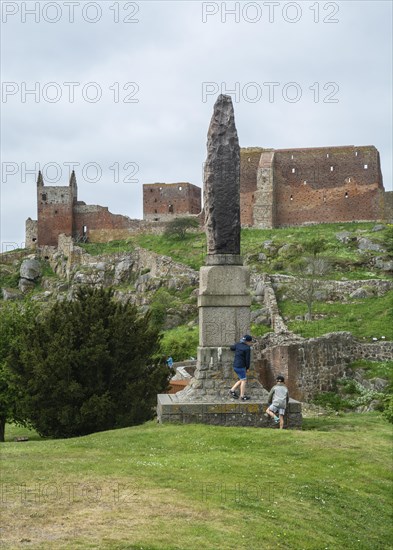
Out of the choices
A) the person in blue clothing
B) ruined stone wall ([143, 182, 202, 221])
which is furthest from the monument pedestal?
ruined stone wall ([143, 182, 202, 221])

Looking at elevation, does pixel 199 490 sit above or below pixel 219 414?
below

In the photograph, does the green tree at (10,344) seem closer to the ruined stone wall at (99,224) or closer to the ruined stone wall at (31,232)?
the ruined stone wall at (99,224)

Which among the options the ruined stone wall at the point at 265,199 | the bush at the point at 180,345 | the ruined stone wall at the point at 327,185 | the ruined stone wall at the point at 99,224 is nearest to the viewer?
the bush at the point at 180,345

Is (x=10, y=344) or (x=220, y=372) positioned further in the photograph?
(x=10, y=344)

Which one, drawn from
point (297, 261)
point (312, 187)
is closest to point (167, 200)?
point (312, 187)

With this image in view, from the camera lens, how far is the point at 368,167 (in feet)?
203

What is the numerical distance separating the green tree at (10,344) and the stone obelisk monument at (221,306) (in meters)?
7.34

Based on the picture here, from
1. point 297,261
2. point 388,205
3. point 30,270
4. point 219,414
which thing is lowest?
point 219,414

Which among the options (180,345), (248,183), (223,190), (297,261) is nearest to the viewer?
(223,190)

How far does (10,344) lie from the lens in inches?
915

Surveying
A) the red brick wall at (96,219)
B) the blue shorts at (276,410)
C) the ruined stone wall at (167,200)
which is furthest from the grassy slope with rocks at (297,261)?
the blue shorts at (276,410)

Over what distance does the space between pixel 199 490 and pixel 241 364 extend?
4756 mm

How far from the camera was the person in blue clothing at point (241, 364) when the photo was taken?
526 inches

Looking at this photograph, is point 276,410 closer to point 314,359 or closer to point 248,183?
point 314,359
